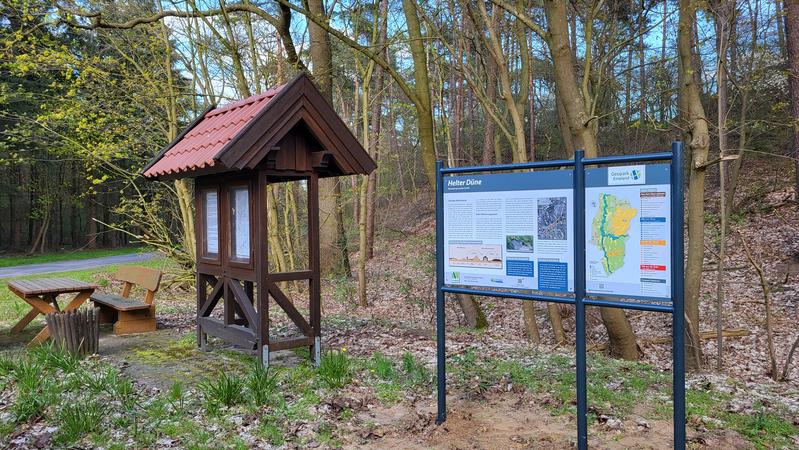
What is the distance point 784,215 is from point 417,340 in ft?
38.4

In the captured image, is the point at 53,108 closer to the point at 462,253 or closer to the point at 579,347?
the point at 462,253

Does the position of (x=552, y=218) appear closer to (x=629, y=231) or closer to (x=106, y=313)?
(x=629, y=231)

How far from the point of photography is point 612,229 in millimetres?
3527

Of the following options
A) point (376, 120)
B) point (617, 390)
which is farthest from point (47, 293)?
point (376, 120)

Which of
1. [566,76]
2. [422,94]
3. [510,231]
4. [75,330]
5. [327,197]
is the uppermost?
[422,94]

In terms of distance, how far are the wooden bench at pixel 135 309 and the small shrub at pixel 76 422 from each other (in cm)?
346

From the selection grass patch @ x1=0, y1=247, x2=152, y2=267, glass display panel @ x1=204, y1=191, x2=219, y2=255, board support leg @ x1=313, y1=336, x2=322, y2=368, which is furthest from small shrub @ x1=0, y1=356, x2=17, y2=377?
grass patch @ x1=0, y1=247, x2=152, y2=267

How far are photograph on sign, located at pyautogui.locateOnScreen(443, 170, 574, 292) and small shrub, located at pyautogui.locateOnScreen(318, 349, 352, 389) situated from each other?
160 cm

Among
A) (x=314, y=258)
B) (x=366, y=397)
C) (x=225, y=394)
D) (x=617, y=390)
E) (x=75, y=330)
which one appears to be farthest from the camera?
(x=75, y=330)

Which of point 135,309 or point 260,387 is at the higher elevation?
point 135,309

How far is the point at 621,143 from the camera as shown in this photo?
19297 millimetres

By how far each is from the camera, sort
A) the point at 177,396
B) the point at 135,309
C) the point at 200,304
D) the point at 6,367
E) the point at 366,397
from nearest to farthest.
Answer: the point at 177,396
the point at 366,397
the point at 6,367
the point at 200,304
the point at 135,309

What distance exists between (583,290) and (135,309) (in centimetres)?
653

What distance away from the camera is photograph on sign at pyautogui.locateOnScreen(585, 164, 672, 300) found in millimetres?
3324
